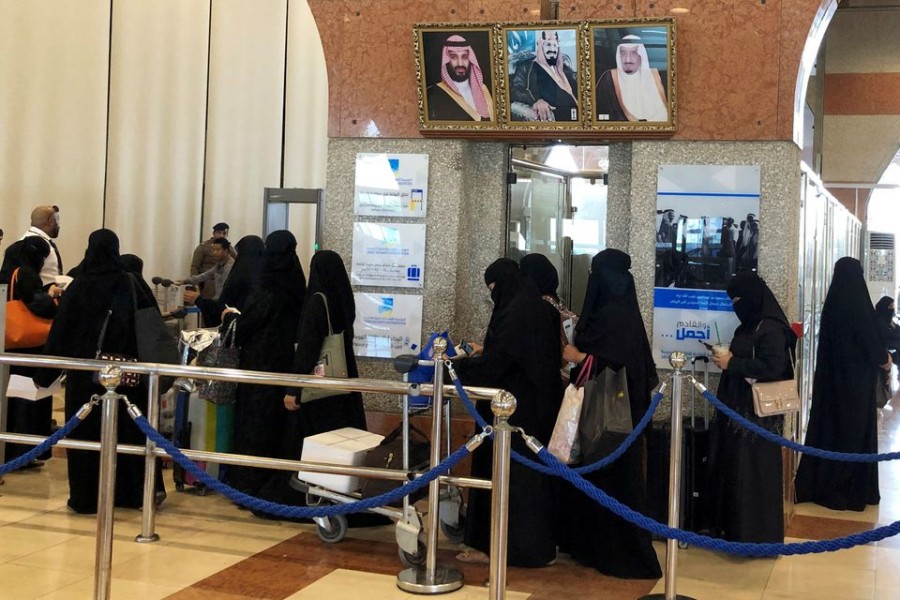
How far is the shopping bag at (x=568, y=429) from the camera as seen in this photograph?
4.97 metres

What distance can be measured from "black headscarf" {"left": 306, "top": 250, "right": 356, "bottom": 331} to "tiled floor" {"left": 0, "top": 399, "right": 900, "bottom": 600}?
118 cm

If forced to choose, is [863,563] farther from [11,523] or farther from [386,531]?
[11,523]

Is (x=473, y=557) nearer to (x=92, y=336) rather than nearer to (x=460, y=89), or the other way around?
(x=92, y=336)

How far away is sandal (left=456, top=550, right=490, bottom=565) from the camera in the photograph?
5148mm

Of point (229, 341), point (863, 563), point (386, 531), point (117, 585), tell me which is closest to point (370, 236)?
point (229, 341)

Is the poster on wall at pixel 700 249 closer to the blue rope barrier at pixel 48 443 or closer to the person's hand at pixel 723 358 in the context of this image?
the person's hand at pixel 723 358

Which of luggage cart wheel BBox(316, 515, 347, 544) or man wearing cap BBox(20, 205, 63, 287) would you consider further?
man wearing cap BBox(20, 205, 63, 287)

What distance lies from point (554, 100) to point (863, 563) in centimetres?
308

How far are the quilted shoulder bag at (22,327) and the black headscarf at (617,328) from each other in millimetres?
3613

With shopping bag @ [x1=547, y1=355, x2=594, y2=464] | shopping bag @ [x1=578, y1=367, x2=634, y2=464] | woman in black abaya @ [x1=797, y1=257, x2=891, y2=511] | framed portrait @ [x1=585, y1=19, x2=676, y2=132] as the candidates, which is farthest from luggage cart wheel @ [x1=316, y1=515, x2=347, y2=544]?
woman in black abaya @ [x1=797, y1=257, x2=891, y2=511]


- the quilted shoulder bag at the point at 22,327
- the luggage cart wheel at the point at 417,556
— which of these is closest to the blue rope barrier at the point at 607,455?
the luggage cart wheel at the point at 417,556

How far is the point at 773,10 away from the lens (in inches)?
233

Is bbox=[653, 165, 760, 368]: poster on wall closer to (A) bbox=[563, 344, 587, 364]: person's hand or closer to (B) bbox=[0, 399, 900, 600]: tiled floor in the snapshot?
(A) bbox=[563, 344, 587, 364]: person's hand

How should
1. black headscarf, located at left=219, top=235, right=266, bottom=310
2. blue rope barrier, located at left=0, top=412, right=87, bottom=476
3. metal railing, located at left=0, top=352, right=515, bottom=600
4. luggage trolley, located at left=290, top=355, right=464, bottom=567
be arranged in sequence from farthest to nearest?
black headscarf, located at left=219, top=235, right=266, bottom=310, luggage trolley, located at left=290, top=355, right=464, bottom=567, blue rope barrier, located at left=0, top=412, right=87, bottom=476, metal railing, located at left=0, top=352, right=515, bottom=600
